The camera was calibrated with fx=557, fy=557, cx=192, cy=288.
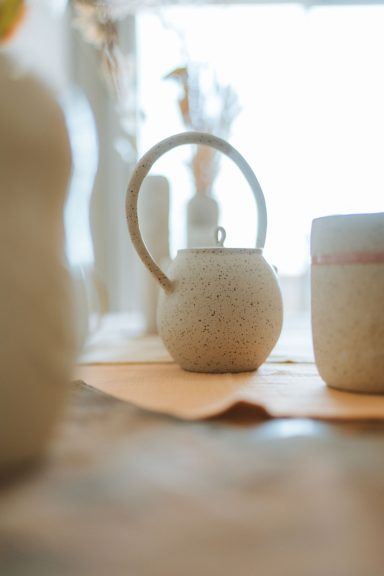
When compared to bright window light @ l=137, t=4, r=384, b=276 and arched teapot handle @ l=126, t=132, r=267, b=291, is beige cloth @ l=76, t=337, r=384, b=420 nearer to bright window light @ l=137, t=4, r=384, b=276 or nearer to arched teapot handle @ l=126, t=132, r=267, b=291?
arched teapot handle @ l=126, t=132, r=267, b=291

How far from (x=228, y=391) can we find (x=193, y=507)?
0.26m

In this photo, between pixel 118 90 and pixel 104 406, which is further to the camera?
pixel 118 90

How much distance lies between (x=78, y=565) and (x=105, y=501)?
0.04 metres

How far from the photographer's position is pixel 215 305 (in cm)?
56

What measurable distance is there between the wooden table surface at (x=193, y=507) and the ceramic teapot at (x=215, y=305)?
10.8 inches

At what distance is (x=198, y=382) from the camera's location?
1.65 feet

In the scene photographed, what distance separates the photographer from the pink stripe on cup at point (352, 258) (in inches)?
16.8

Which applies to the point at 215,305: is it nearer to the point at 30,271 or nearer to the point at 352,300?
the point at 352,300

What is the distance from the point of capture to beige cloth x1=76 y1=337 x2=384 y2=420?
0.35 metres

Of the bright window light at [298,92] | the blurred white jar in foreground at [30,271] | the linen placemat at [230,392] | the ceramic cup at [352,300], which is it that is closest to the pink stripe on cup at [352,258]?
the ceramic cup at [352,300]

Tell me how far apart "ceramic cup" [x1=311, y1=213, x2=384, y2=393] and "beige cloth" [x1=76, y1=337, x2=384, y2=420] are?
0.02 metres

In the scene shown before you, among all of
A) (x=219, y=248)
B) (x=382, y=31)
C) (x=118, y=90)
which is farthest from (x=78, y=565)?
(x=382, y=31)

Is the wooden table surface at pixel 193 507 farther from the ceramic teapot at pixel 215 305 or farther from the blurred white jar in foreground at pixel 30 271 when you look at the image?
the ceramic teapot at pixel 215 305

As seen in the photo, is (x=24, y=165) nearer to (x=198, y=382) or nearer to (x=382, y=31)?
(x=198, y=382)
